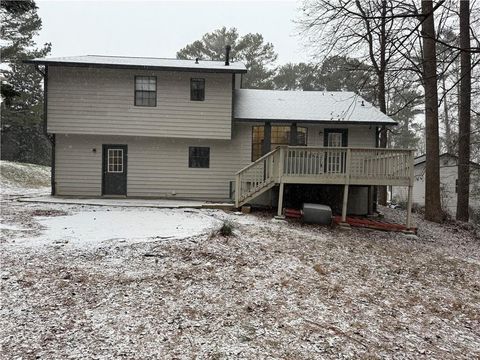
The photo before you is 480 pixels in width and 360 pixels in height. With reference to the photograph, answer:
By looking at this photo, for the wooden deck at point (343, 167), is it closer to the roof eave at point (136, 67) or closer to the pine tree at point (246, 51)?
the roof eave at point (136, 67)

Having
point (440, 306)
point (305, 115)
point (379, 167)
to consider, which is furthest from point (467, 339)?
point (305, 115)

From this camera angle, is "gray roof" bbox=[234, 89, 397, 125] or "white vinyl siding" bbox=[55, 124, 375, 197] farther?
"white vinyl siding" bbox=[55, 124, 375, 197]

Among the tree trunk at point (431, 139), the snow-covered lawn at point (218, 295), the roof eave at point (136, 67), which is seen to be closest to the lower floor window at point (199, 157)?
the roof eave at point (136, 67)

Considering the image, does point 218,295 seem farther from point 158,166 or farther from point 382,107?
point 382,107

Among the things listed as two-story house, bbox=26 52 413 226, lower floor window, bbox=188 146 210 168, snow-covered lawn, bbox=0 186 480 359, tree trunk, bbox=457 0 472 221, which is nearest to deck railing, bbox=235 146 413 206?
two-story house, bbox=26 52 413 226

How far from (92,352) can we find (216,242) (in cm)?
341

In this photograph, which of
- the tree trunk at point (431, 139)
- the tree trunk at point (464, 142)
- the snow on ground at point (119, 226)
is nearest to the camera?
the snow on ground at point (119, 226)

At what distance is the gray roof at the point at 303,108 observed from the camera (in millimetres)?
12227

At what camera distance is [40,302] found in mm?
3723

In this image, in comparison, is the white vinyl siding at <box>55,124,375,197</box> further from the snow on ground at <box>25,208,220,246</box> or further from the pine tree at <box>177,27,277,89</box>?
the pine tree at <box>177,27,277,89</box>

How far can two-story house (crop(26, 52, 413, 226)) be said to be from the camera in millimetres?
12164

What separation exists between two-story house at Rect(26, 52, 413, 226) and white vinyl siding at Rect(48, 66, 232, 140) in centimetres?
4

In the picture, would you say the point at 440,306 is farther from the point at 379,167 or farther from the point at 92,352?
the point at 379,167

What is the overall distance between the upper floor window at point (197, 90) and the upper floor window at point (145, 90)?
1.45m
